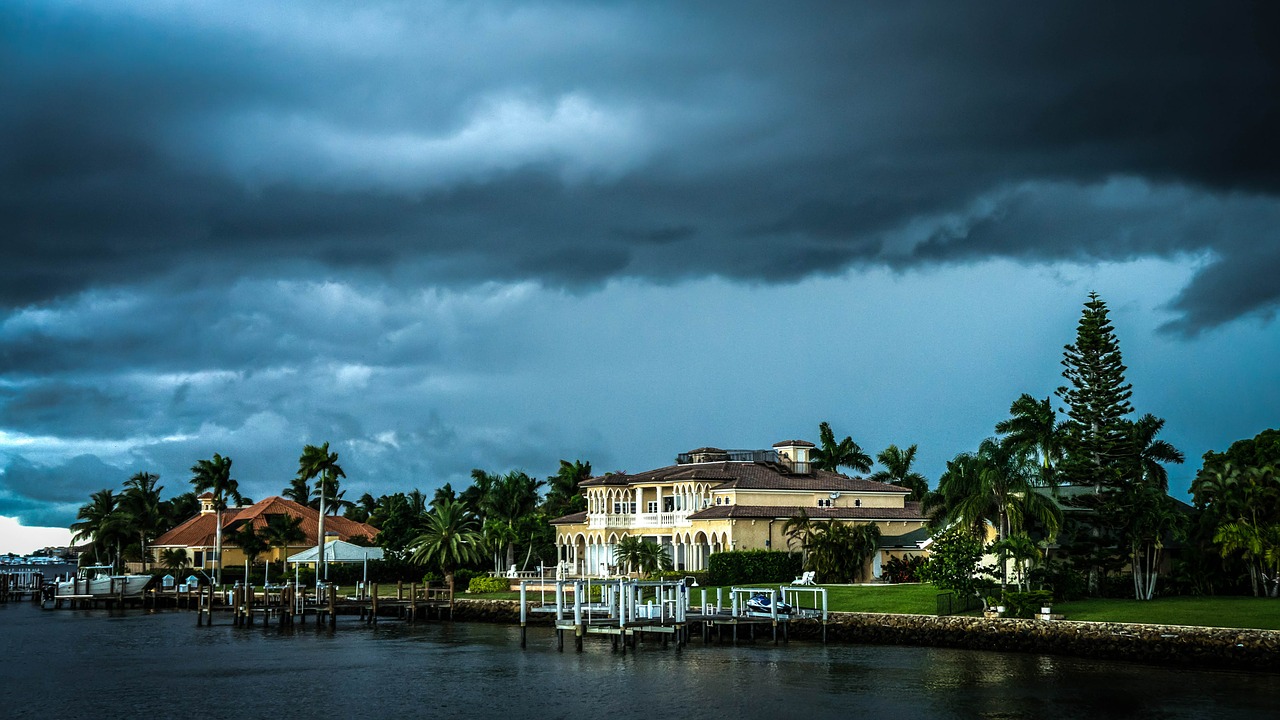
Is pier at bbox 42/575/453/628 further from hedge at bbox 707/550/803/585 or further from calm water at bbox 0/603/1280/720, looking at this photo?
hedge at bbox 707/550/803/585

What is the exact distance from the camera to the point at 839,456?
102875 millimetres

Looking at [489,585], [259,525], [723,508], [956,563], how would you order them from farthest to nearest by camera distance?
1. [259,525]
2. [489,585]
3. [723,508]
4. [956,563]

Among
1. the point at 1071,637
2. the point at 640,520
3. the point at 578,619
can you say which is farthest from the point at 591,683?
the point at 640,520

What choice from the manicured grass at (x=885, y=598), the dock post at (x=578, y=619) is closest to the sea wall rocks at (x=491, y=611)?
the dock post at (x=578, y=619)

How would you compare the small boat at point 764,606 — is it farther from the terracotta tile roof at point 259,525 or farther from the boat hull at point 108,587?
the boat hull at point 108,587

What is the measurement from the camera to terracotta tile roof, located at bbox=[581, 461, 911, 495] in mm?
76438

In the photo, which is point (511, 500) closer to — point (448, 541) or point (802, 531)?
point (448, 541)

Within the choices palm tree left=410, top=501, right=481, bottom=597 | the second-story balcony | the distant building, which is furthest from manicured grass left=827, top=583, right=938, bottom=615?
the distant building

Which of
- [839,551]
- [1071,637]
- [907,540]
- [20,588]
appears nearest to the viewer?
[1071,637]

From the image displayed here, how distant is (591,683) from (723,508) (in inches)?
1202

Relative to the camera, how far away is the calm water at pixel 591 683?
124 ft

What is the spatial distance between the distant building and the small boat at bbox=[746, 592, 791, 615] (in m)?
53.3

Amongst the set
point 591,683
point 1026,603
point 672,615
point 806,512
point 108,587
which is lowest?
point 591,683

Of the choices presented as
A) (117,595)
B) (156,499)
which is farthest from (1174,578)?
(156,499)
